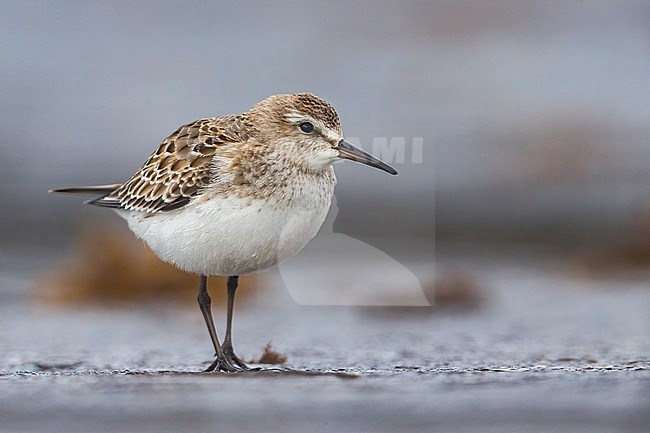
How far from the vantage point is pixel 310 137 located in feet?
11.5

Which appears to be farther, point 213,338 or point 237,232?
point 213,338

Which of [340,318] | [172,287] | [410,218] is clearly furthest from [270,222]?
[410,218]

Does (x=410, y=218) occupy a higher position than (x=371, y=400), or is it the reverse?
(x=410, y=218)

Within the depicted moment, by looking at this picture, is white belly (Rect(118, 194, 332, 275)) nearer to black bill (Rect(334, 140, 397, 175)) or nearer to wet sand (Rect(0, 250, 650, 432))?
black bill (Rect(334, 140, 397, 175))

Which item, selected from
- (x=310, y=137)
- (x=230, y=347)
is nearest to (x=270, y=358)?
(x=230, y=347)

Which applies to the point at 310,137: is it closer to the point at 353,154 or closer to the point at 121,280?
the point at 353,154

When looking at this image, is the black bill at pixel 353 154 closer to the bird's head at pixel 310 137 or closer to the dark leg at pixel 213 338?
the bird's head at pixel 310 137

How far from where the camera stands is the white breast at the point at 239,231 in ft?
11.3

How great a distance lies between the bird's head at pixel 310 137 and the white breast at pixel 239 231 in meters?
0.11

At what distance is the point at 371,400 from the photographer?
3.12m

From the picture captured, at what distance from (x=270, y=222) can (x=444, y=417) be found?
0.75m

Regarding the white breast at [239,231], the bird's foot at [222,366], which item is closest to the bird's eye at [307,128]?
the white breast at [239,231]

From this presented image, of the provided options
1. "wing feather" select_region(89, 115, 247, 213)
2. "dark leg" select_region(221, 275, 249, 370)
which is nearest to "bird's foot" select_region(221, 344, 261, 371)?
"dark leg" select_region(221, 275, 249, 370)

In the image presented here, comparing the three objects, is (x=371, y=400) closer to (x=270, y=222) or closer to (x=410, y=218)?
(x=270, y=222)
